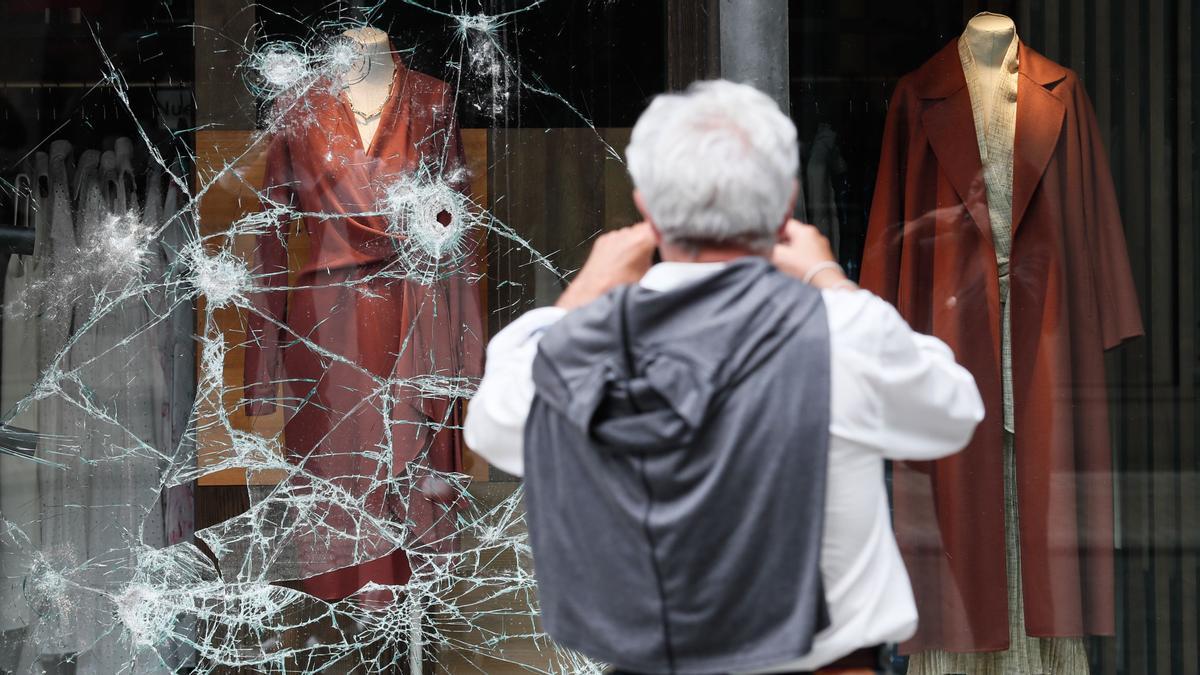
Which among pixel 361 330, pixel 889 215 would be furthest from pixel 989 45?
pixel 361 330

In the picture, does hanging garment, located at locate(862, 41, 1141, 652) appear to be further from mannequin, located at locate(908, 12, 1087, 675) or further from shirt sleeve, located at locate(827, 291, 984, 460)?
shirt sleeve, located at locate(827, 291, 984, 460)

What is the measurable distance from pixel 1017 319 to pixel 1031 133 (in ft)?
1.36

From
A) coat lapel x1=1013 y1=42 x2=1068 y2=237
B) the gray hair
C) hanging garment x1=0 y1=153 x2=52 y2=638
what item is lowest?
hanging garment x1=0 y1=153 x2=52 y2=638

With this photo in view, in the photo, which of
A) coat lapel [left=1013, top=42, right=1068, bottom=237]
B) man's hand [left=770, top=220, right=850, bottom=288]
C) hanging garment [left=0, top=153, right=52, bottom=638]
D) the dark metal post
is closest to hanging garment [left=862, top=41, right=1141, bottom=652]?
coat lapel [left=1013, top=42, right=1068, bottom=237]

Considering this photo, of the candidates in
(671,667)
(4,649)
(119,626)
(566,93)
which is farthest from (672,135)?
(4,649)

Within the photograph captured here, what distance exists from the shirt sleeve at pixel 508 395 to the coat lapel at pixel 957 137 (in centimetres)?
142

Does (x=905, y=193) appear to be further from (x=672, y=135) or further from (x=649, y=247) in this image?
(x=672, y=135)

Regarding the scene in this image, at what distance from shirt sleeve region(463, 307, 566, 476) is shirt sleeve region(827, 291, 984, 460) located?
373mm

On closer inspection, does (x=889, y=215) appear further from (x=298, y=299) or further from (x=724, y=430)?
(x=724, y=430)

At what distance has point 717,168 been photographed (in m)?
1.29

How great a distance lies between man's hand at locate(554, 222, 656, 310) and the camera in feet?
4.89

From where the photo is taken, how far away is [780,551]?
4.25 feet

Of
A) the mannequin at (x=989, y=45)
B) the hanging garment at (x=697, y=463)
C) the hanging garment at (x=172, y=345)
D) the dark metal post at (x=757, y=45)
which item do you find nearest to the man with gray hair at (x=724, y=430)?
the hanging garment at (x=697, y=463)

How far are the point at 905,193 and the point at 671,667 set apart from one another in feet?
5.26
